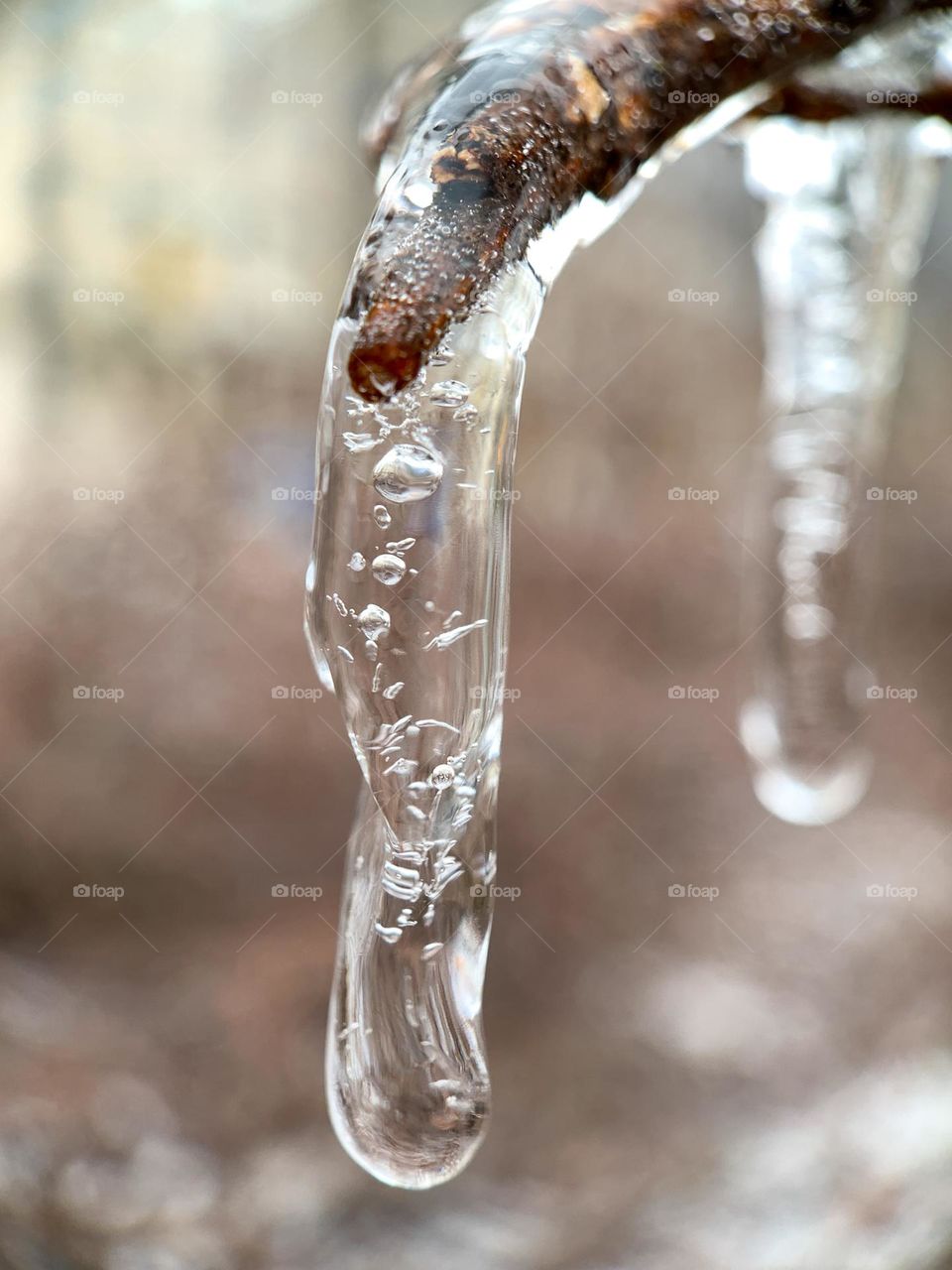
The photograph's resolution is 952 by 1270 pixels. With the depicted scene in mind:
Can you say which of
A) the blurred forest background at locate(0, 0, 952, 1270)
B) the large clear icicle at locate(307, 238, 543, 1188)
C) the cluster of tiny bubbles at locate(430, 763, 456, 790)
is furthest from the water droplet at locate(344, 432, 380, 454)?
the blurred forest background at locate(0, 0, 952, 1270)

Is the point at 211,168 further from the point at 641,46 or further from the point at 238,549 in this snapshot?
the point at 641,46

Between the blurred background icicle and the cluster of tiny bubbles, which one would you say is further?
the blurred background icicle

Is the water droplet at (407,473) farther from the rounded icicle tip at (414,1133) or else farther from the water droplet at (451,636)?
the rounded icicle tip at (414,1133)

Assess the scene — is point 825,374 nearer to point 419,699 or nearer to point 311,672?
point 419,699

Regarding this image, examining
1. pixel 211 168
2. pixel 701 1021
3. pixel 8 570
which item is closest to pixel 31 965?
pixel 8 570

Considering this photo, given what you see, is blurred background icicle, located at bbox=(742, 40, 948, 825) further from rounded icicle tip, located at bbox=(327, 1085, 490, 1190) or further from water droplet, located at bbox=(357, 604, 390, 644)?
rounded icicle tip, located at bbox=(327, 1085, 490, 1190)

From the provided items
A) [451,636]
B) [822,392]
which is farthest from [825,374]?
[451,636]

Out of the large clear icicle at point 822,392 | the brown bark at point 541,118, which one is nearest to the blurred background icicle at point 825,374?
the large clear icicle at point 822,392
